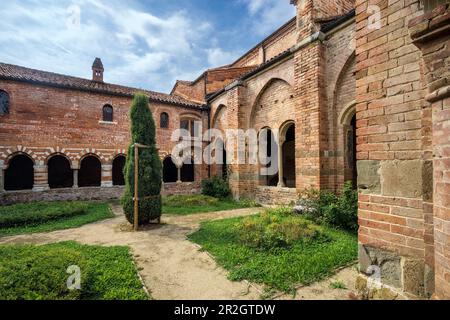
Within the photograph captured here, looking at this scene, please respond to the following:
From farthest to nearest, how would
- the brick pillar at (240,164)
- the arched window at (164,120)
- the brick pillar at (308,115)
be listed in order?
the arched window at (164,120)
the brick pillar at (240,164)
the brick pillar at (308,115)

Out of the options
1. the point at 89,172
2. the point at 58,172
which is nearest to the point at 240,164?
the point at 89,172

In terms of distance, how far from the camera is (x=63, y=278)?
10.00 ft

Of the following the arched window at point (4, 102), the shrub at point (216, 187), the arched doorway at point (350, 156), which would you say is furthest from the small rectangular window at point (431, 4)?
the arched window at point (4, 102)

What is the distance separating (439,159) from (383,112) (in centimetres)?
75

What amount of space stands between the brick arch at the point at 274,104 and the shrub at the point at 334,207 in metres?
3.76

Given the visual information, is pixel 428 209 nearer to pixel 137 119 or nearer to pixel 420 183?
pixel 420 183

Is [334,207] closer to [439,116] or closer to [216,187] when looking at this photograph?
[439,116]

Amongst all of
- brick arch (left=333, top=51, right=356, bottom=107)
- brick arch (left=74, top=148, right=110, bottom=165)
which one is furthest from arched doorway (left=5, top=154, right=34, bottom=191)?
brick arch (left=333, top=51, right=356, bottom=107)

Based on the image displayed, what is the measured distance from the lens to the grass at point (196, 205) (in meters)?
9.24

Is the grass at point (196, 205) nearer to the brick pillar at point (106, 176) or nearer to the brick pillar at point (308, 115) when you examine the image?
the brick pillar at point (308, 115)

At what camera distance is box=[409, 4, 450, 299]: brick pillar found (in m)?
1.79

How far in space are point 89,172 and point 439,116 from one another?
17726 millimetres
